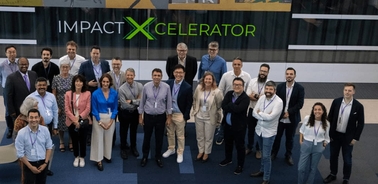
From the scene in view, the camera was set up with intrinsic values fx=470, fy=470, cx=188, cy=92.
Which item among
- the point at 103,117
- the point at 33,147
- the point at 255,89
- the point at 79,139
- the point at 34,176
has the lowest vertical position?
the point at 34,176

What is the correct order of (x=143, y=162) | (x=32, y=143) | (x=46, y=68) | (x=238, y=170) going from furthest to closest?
(x=46, y=68), (x=143, y=162), (x=238, y=170), (x=32, y=143)

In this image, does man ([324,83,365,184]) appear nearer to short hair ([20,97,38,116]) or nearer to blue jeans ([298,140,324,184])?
blue jeans ([298,140,324,184])

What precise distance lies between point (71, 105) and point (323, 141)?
332 centimetres

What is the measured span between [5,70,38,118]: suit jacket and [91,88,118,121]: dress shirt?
3.41ft

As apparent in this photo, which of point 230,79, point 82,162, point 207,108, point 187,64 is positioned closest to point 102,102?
point 82,162

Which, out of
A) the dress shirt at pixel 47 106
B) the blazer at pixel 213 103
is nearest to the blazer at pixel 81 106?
the dress shirt at pixel 47 106

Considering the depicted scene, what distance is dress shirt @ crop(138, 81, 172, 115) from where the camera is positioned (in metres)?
6.43

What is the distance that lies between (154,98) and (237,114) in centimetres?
115

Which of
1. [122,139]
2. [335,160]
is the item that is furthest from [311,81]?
[122,139]

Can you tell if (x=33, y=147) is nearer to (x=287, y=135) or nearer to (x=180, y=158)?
(x=180, y=158)

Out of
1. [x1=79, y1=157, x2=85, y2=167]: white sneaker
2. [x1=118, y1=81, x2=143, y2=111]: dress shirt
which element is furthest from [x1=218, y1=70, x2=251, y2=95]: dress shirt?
[x1=79, y1=157, x2=85, y2=167]: white sneaker

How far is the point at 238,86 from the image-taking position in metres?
6.20

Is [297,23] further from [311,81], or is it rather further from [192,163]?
[192,163]

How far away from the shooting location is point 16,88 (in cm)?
662
